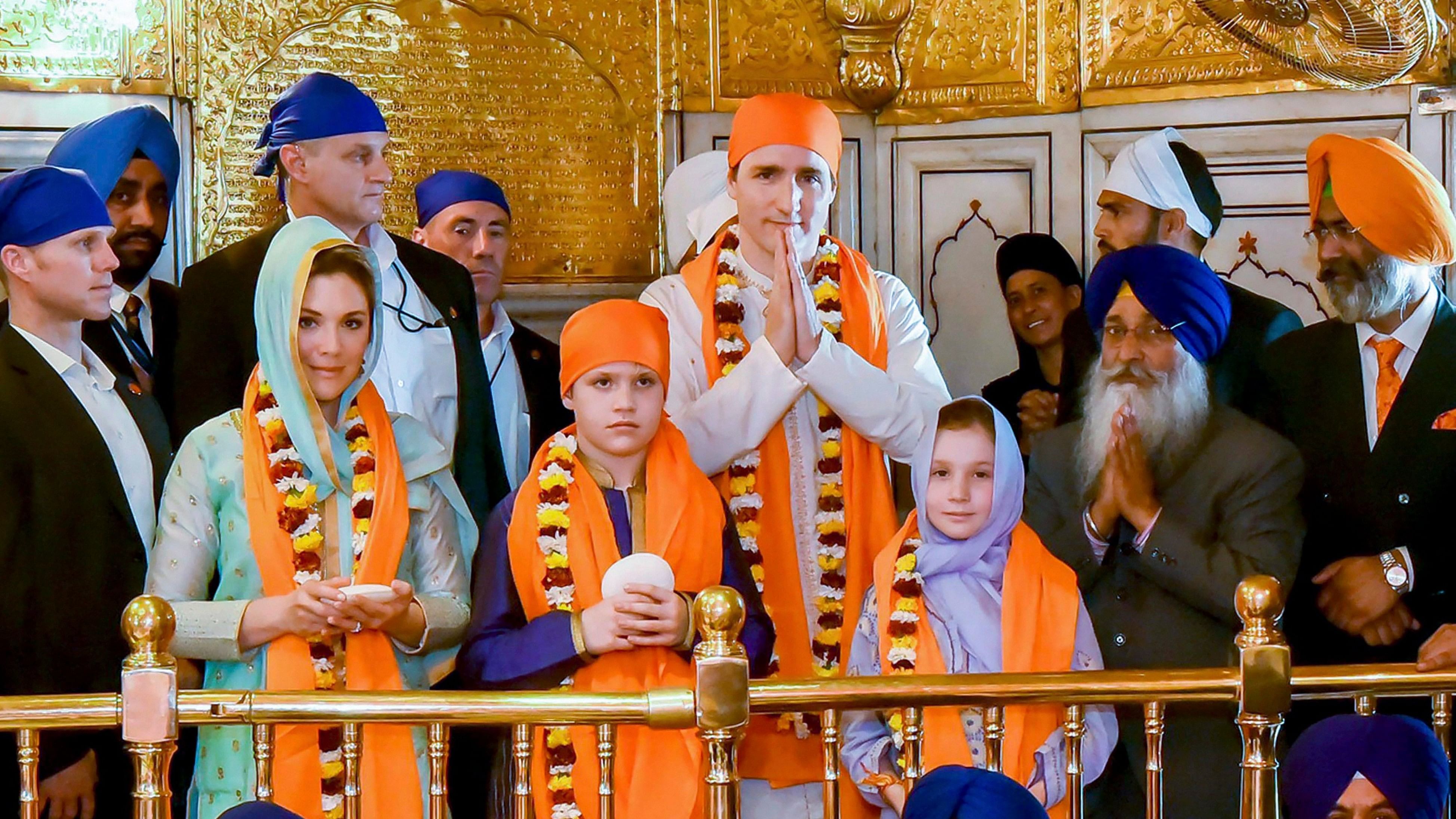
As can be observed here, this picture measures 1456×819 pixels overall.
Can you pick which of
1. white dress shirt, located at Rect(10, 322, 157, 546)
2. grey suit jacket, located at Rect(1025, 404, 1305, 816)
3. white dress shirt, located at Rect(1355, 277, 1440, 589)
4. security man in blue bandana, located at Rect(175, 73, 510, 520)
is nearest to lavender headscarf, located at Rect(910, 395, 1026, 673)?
grey suit jacket, located at Rect(1025, 404, 1305, 816)

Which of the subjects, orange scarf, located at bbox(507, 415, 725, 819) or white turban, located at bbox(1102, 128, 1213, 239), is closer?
orange scarf, located at bbox(507, 415, 725, 819)

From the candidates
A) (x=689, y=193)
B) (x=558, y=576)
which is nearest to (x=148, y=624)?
(x=558, y=576)

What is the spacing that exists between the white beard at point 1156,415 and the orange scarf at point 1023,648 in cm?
33

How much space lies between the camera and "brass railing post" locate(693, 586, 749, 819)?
2.66 metres

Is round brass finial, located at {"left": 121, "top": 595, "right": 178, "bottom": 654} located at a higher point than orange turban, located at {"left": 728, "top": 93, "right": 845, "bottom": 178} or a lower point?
lower

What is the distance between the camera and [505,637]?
3109 mm

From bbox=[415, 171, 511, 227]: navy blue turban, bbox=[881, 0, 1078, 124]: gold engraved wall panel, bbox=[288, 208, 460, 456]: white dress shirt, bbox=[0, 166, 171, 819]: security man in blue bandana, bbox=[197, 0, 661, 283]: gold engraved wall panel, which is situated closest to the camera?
bbox=[0, 166, 171, 819]: security man in blue bandana

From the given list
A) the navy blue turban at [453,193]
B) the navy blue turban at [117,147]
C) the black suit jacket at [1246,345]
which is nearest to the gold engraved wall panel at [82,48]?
the navy blue turban at [117,147]

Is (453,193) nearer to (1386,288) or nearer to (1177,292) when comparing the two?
(1177,292)

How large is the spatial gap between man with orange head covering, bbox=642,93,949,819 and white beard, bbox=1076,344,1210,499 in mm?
368

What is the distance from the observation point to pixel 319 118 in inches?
167

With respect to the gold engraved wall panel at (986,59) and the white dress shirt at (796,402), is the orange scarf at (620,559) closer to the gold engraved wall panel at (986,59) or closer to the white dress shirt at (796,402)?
the white dress shirt at (796,402)

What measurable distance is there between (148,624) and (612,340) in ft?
3.24

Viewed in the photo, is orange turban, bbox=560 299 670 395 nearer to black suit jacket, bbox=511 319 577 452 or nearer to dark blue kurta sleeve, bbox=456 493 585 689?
dark blue kurta sleeve, bbox=456 493 585 689
